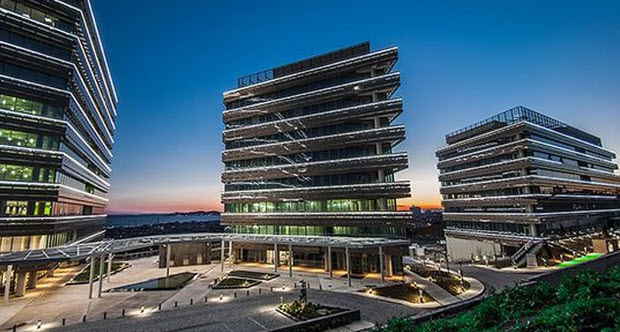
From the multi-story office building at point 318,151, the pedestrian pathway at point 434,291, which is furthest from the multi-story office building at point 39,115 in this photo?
the pedestrian pathway at point 434,291

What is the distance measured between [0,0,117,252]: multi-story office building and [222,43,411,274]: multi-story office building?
2333 cm

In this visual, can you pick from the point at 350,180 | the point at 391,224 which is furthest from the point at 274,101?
the point at 391,224

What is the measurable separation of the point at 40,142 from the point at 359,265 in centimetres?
4201

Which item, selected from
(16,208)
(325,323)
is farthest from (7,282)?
(325,323)

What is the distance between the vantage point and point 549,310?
1122 centimetres

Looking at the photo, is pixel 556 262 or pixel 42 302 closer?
pixel 42 302

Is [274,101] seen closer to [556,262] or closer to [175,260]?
[175,260]

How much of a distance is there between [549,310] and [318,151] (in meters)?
40.3

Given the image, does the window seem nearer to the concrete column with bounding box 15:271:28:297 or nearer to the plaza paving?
the concrete column with bounding box 15:271:28:297

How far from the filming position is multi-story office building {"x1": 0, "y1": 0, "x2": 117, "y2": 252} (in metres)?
34.2

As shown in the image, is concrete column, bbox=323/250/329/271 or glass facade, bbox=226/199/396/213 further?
concrete column, bbox=323/250/329/271

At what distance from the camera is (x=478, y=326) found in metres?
13.1

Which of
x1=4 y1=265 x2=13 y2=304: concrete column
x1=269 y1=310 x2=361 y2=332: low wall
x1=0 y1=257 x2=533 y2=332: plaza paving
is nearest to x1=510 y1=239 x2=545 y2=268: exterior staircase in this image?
x1=0 y1=257 x2=533 y2=332: plaza paving

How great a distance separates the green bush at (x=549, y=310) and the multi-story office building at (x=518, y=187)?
41.9m
